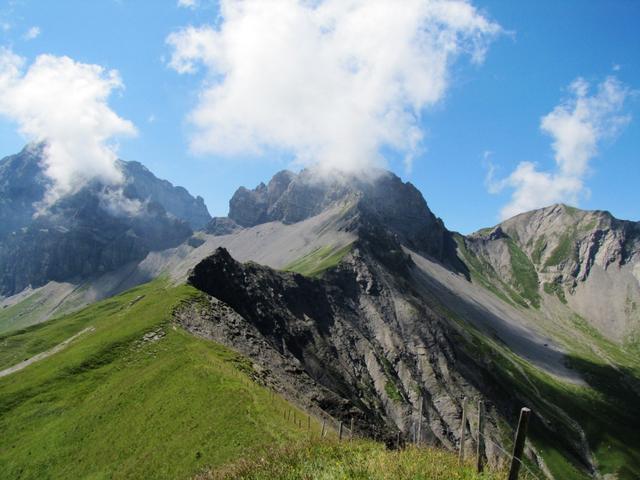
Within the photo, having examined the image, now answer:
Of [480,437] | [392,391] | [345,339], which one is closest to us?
→ [480,437]

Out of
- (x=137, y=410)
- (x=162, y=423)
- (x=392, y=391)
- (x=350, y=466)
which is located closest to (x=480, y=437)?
(x=350, y=466)

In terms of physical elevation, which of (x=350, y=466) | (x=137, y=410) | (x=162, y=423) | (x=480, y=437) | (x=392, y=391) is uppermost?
(x=480, y=437)

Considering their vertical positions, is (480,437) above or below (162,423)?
Answer: above

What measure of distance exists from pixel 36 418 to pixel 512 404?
147 meters

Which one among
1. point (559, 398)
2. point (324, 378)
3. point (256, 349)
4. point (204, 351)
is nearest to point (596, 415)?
point (559, 398)

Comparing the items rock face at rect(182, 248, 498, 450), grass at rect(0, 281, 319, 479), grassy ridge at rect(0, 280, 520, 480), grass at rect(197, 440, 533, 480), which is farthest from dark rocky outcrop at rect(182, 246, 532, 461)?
grass at rect(197, 440, 533, 480)

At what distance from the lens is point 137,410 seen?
51656 millimetres

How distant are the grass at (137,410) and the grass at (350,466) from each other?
8.63 m

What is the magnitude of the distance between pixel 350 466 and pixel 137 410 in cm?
3777

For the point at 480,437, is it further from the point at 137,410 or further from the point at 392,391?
the point at 392,391

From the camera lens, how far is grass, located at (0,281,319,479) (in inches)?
1604

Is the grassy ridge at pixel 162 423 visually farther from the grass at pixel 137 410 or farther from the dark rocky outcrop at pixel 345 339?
the dark rocky outcrop at pixel 345 339

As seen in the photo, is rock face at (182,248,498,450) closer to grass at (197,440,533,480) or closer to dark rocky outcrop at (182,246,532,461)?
dark rocky outcrop at (182,246,532,461)

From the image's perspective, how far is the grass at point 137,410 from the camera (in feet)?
134
